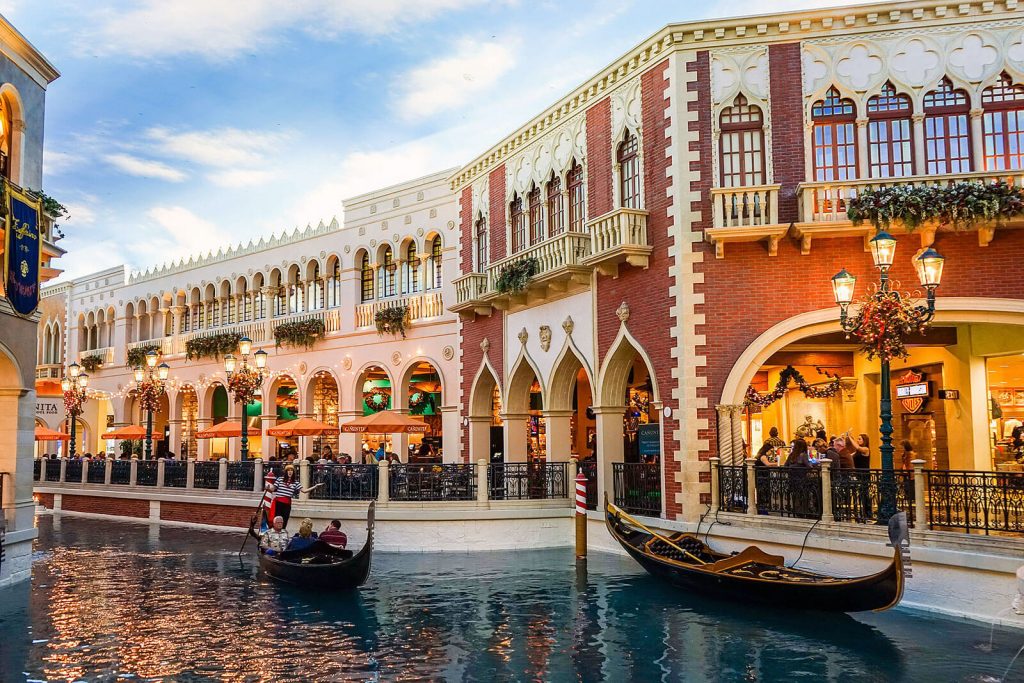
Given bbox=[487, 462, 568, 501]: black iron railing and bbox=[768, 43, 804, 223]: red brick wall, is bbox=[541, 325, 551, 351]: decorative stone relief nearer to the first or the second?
bbox=[487, 462, 568, 501]: black iron railing

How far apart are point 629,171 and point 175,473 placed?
538 inches

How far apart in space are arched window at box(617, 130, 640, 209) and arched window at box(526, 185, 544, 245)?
109 inches

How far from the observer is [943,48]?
547 inches

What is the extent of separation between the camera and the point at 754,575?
11.0 meters

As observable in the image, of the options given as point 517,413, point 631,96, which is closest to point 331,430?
point 517,413

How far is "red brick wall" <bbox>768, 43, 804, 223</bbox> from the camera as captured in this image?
14.3 m

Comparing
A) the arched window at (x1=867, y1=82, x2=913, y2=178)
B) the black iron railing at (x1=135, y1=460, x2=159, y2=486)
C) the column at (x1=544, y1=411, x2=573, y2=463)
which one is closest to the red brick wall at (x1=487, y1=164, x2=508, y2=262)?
the column at (x1=544, y1=411, x2=573, y2=463)

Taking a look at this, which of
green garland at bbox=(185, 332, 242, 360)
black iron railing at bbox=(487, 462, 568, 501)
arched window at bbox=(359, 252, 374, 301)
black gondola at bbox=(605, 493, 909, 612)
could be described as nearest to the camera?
black gondola at bbox=(605, 493, 909, 612)

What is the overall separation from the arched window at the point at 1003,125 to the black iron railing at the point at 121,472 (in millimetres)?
21077

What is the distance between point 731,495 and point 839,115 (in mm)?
6143

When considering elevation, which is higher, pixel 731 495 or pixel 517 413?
pixel 517 413

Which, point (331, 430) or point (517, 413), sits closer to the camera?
point (517, 413)

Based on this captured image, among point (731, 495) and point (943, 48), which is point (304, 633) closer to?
point (731, 495)

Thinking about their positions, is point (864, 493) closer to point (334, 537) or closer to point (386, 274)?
point (334, 537)
